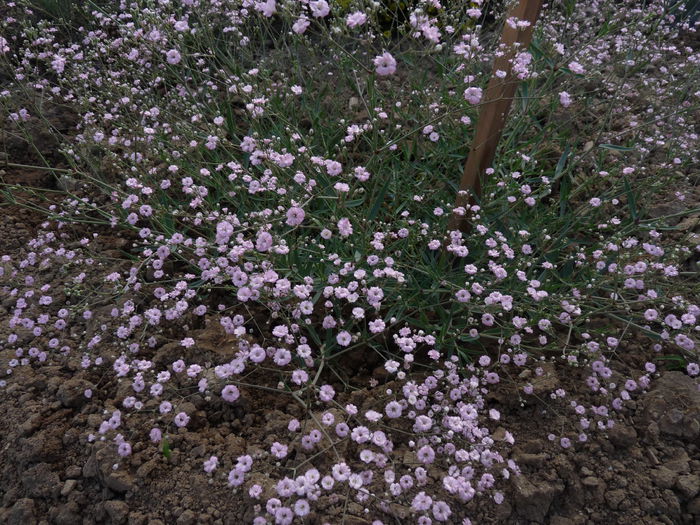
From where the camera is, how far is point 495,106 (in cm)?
272

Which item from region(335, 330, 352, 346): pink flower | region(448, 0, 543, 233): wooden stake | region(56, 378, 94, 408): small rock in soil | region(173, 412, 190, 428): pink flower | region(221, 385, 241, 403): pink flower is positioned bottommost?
region(56, 378, 94, 408): small rock in soil

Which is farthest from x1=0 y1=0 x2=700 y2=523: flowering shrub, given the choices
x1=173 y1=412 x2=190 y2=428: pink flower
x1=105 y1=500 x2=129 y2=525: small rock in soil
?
x1=105 y1=500 x2=129 y2=525: small rock in soil

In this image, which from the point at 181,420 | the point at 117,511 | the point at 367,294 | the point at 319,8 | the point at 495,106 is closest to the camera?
the point at 117,511

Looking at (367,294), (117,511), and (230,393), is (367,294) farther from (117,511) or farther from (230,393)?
(117,511)

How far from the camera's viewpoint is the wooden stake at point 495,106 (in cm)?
254

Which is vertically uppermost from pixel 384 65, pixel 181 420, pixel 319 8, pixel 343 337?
pixel 319 8

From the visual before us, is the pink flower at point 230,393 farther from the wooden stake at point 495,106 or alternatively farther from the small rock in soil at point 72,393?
the wooden stake at point 495,106

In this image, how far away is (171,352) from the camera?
8.92 ft

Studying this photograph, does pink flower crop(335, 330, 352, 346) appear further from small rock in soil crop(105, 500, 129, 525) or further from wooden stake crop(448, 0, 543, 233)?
small rock in soil crop(105, 500, 129, 525)

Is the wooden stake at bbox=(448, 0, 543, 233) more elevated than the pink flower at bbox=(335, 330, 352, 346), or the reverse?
the wooden stake at bbox=(448, 0, 543, 233)

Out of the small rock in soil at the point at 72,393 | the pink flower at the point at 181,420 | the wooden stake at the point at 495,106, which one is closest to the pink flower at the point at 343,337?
the pink flower at the point at 181,420

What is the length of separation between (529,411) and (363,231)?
1.27 m

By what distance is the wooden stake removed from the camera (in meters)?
2.54

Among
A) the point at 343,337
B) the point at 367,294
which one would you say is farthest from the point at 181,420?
the point at 367,294
